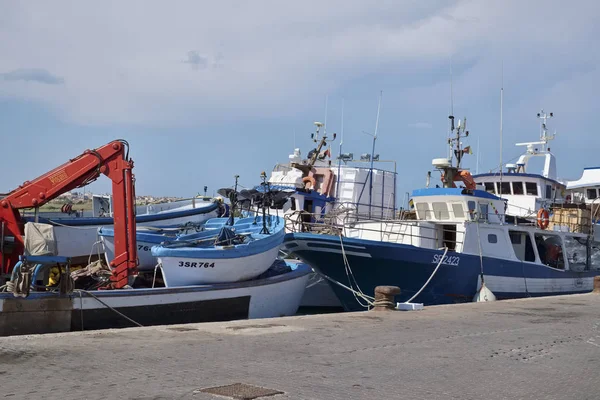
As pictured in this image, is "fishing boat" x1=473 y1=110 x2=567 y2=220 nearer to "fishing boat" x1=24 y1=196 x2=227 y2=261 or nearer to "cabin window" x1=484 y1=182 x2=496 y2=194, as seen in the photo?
"cabin window" x1=484 y1=182 x2=496 y2=194

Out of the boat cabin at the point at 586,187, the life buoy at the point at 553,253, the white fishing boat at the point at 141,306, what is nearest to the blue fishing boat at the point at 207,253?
the white fishing boat at the point at 141,306

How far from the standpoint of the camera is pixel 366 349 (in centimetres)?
964


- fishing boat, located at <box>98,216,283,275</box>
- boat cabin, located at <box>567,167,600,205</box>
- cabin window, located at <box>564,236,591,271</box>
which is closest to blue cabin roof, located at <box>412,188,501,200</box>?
fishing boat, located at <box>98,216,283,275</box>

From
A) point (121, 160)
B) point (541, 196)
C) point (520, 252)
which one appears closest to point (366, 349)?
point (121, 160)

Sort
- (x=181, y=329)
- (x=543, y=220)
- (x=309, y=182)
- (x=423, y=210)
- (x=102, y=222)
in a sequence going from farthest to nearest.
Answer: (x=309, y=182) < (x=543, y=220) < (x=423, y=210) < (x=102, y=222) < (x=181, y=329)

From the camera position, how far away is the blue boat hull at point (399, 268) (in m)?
18.7

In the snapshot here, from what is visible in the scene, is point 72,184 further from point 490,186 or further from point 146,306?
point 490,186

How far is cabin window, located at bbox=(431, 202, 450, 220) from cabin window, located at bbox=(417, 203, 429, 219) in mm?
215

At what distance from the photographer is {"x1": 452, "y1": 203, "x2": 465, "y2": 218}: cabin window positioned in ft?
66.4

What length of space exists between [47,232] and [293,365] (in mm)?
7884

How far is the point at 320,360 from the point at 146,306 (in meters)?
5.74

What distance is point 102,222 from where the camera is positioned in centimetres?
1802

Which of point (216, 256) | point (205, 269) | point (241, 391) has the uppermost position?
point (216, 256)

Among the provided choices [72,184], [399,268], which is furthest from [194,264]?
[399,268]
